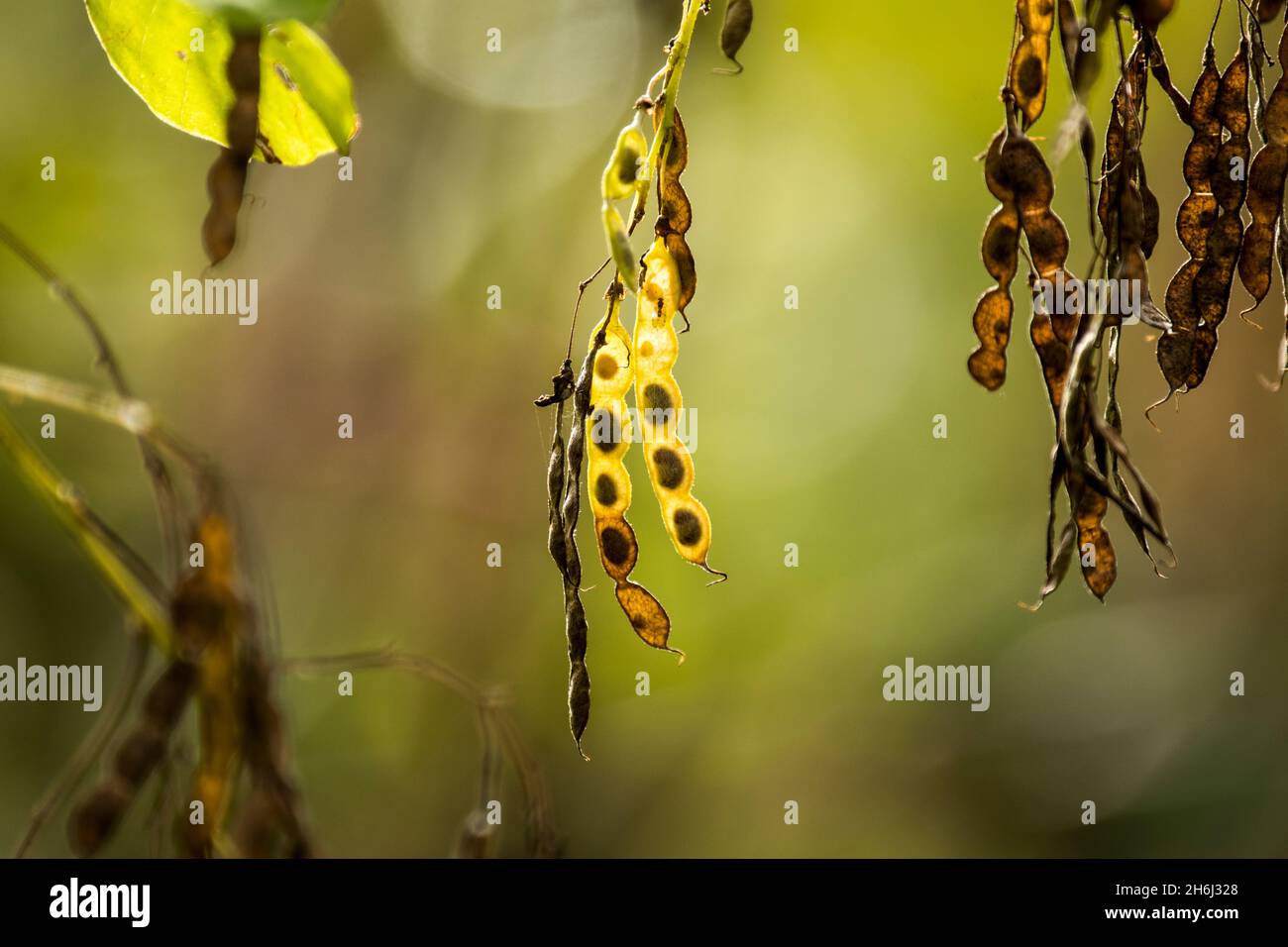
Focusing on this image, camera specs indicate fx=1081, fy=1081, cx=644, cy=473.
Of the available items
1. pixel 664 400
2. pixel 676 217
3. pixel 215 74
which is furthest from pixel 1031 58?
pixel 215 74

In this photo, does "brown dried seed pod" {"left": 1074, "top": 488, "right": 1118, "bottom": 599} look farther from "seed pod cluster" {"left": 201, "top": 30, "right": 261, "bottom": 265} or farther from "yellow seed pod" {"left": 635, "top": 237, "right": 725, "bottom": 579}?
"seed pod cluster" {"left": 201, "top": 30, "right": 261, "bottom": 265}

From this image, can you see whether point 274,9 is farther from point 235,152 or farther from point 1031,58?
point 1031,58

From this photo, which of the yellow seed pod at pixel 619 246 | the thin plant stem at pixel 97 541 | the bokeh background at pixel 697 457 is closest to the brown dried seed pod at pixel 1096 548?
the yellow seed pod at pixel 619 246

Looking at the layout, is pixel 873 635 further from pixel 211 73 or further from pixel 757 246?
pixel 211 73

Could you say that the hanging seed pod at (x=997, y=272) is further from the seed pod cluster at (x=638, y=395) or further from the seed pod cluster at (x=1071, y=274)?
the seed pod cluster at (x=638, y=395)

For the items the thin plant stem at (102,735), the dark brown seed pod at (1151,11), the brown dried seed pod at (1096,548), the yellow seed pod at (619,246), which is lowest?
the thin plant stem at (102,735)

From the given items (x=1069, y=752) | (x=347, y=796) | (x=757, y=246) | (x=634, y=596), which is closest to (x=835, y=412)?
(x=757, y=246)
